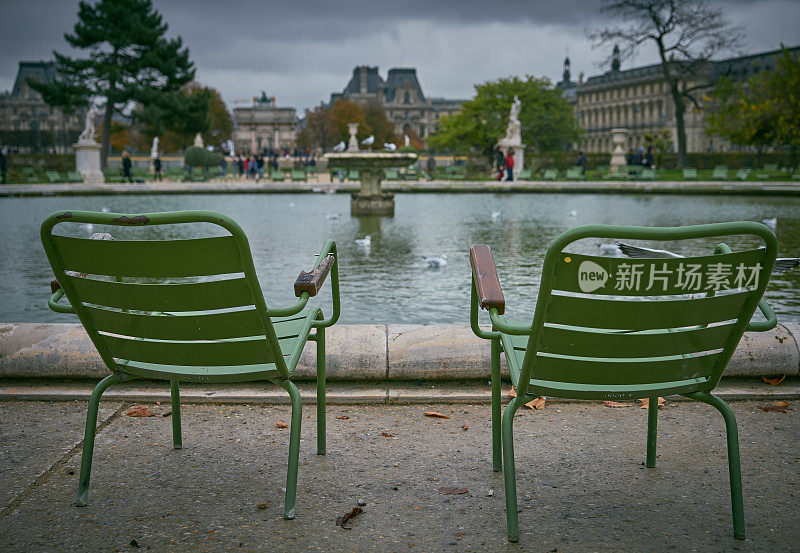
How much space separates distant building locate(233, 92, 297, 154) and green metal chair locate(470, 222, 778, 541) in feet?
383

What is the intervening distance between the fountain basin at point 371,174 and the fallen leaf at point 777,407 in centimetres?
1468

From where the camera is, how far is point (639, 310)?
2.43 m

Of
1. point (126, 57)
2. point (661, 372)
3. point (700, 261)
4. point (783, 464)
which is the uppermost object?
point (126, 57)

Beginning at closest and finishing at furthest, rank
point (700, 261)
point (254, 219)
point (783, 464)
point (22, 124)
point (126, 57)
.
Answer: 1. point (700, 261)
2. point (783, 464)
3. point (254, 219)
4. point (126, 57)
5. point (22, 124)

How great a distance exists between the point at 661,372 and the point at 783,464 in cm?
99

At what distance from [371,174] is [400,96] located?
5302 inches

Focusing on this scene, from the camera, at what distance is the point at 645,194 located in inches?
1068

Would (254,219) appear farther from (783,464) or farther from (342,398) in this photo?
(783,464)

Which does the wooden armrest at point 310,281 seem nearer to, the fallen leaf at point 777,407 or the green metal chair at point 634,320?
the green metal chair at point 634,320

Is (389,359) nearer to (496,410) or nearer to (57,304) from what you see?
(496,410)

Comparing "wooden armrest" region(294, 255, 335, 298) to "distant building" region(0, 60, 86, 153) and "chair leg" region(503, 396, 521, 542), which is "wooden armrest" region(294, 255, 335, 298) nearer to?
"chair leg" region(503, 396, 521, 542)

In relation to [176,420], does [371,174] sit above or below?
above

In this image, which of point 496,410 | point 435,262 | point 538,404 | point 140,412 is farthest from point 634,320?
point 435,262

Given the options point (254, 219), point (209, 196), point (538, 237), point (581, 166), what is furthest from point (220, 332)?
point (581, 166)
